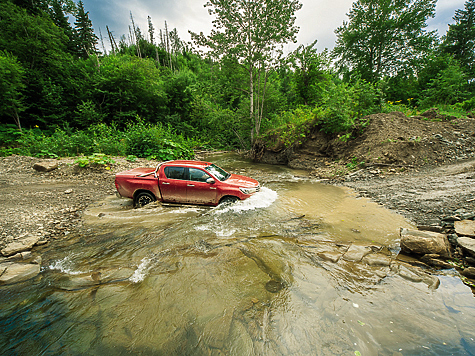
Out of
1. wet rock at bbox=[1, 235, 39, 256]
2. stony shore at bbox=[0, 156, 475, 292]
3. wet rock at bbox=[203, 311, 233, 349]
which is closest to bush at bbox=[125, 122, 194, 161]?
stony shore at bbox=[0, 156, 475, 292]

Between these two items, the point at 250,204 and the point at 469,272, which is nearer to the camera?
the point at 469,272

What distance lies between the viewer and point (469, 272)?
9.44ft

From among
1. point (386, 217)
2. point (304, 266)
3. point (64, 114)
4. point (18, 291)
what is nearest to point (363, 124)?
point (386, 217)

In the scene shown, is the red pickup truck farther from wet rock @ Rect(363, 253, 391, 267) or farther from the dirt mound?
the dirt mound

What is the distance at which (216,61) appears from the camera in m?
17.2

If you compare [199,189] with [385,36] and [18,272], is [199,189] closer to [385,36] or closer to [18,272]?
[18,272]

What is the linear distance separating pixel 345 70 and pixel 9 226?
34197mm

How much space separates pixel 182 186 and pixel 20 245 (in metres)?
3.63

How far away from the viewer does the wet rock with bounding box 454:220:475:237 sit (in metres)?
3.42

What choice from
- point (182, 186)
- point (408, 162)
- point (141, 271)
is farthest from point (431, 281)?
point (408, 162)

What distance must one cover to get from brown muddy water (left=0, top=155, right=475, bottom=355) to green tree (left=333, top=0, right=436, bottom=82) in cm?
2790

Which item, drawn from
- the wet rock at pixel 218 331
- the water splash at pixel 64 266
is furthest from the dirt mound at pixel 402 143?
the water splash at pixel 64 266

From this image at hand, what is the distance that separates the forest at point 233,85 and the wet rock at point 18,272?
26.7 feet

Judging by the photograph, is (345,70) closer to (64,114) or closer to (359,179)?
(359,179)
